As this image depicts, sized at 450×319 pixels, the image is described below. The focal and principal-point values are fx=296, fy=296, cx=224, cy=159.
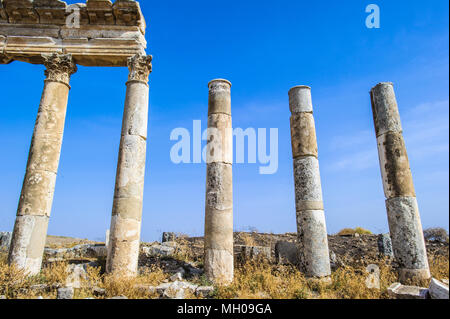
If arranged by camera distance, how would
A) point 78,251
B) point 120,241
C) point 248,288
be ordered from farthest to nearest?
point 78,251, point 120,241, point 248,288

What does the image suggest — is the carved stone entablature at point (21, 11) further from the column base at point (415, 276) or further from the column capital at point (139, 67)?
the column base at point (415, 276)

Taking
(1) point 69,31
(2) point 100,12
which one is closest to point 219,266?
(2) point 100,12

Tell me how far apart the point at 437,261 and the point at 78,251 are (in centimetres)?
1325

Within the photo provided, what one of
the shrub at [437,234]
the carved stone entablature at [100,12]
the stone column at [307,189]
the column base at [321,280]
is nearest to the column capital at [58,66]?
the carved stone entablature at [100,12]

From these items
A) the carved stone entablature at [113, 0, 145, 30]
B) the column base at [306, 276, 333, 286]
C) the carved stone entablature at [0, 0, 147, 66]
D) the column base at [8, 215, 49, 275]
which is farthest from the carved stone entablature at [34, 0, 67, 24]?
the column base at [306, 276, 333, 286]

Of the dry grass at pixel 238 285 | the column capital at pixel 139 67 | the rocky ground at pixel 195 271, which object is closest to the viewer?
the dry grass at pixel 238 285

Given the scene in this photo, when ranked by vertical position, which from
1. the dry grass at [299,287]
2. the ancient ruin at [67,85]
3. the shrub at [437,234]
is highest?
the ancient ruin at [67,85]

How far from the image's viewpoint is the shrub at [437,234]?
1356 cm

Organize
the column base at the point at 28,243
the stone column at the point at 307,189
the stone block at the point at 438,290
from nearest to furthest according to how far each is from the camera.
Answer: the stone block at the point at 438,290
the column base at the point at 28,243
the stone column at the point at 307,189

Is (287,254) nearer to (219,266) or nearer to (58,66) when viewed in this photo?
(219,266)

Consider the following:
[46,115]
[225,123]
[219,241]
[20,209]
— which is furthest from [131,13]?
[219,241]

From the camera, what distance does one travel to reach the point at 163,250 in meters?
11.4

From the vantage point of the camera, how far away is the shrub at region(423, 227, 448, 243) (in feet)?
44.5
